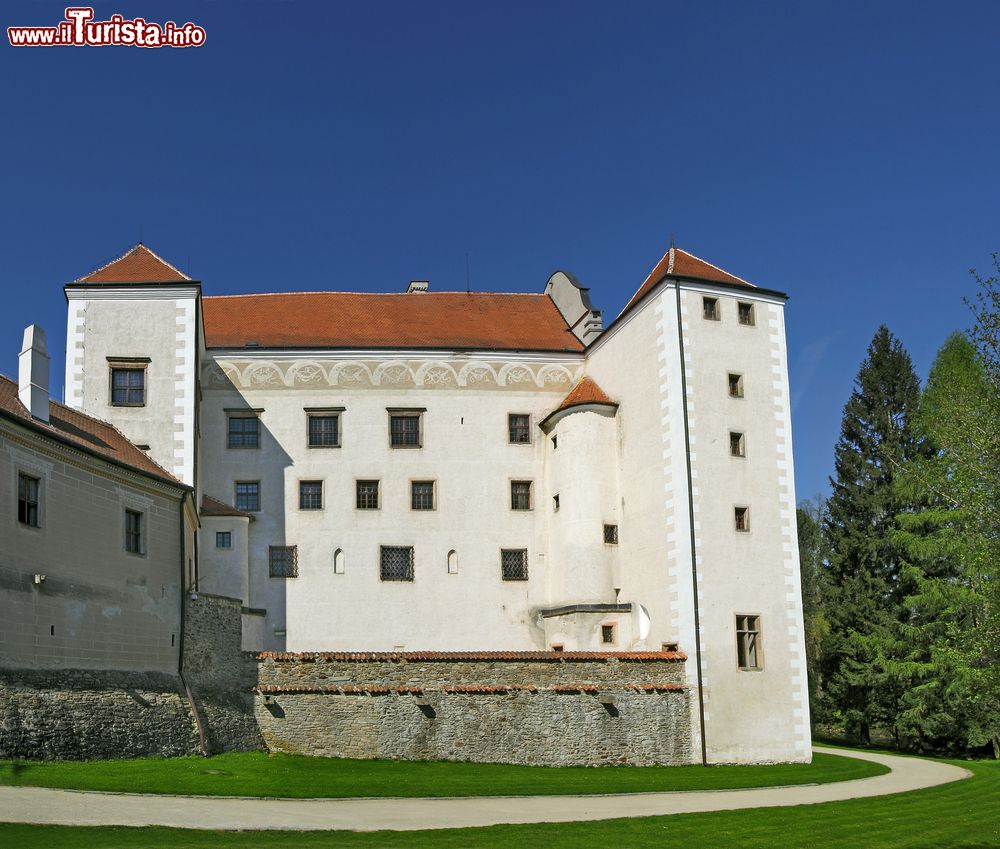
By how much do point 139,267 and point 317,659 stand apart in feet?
41.0

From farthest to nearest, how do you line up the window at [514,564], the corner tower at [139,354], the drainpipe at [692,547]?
1. the window at [514,564]
2. the corner tower at [139,354]
3. the drainpipe at [692,547]

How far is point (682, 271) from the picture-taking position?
32531 millimetres

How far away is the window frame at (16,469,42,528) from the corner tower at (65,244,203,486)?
817cm

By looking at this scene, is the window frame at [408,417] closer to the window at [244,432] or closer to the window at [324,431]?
the window at [324,431]

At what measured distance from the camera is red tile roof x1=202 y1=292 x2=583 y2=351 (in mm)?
36875

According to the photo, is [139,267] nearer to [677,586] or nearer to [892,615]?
[677,586]

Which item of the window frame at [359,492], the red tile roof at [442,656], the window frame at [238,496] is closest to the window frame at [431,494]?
the window frame at [359,492]

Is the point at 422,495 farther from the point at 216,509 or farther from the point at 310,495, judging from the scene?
the point at 216,509

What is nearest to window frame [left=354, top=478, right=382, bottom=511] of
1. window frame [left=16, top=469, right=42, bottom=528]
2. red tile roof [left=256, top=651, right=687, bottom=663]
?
red tile roof [left=256, top=651, right=687, bottom=663]

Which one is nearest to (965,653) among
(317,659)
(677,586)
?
(677,586)

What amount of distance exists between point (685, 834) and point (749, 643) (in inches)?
548

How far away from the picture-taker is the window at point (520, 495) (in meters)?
35.9

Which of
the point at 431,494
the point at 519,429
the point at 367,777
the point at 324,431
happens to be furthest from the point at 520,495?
the point at 367,777

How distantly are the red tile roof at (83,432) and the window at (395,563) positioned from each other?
786cm
